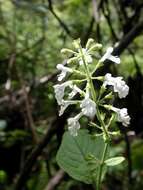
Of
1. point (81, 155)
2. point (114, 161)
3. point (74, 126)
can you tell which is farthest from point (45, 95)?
point (74, 126)

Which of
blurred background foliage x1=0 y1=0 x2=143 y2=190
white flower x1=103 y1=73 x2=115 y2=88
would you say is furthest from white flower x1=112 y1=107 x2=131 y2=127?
blurred background foliage x1=0 y1=0 x2=143 y2=190

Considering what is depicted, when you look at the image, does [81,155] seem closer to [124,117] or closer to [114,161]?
[114,161]

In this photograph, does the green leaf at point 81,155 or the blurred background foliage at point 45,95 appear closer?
the green leaf at point 81,155

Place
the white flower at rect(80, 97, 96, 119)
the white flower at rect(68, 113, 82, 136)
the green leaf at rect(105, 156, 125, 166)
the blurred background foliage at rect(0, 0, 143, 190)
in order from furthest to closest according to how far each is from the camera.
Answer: the blurred background foliage at rect(0, 0, 143, 190), the green leaf at rect(105, 156, 125, 166), the white flower at rect(68, 113, 82, 136), the white flower at rect(80, 97, 96, 119)

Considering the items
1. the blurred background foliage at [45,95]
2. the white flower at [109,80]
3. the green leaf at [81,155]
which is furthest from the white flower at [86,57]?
the blurred background foliage at [45,95]

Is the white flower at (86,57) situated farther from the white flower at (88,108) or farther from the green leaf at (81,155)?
the green leaf at (81,155)

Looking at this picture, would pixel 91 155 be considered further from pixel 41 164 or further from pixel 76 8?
pixel 76 8

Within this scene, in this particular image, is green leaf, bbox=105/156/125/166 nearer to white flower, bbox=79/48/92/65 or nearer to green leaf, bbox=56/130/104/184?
green leaf, bbox=56/130/104/184
